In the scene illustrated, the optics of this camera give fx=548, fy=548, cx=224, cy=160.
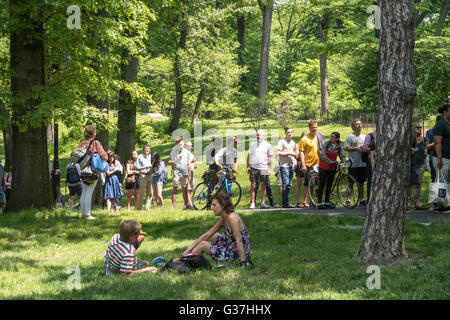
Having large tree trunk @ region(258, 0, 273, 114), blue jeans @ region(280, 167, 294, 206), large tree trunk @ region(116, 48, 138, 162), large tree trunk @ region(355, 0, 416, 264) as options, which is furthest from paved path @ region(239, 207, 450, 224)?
large tree trunk @ region(258, 0, 273, 114)

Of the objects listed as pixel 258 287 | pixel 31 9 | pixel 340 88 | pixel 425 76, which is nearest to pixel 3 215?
pixel 31 9

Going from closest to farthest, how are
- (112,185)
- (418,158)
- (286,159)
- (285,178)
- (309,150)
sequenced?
1. (418,158)
2. (309,150)
3. (286,159)
4. (285,178)
5. (112,185)

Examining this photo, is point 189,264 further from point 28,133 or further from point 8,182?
point 8,182

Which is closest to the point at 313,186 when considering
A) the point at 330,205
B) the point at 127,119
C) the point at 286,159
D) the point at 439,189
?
the point at 330,205

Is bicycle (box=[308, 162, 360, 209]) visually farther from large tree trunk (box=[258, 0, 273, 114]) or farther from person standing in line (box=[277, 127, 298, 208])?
large tree trunk (box=[258, 0, 273, 114])

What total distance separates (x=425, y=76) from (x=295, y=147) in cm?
533

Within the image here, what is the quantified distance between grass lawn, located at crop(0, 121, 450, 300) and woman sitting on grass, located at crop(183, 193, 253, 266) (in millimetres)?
320

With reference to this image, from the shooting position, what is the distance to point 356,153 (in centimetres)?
1357

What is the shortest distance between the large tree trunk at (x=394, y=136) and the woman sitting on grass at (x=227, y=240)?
5.44ft

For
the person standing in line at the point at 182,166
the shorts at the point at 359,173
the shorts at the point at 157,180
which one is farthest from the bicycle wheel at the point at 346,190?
the shorts at the point at 157,180

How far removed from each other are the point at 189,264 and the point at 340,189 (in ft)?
24.1

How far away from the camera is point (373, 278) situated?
21.3ft

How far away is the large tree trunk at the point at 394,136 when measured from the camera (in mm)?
7477

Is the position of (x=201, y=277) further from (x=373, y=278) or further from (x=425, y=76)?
(x=425, y=76)
